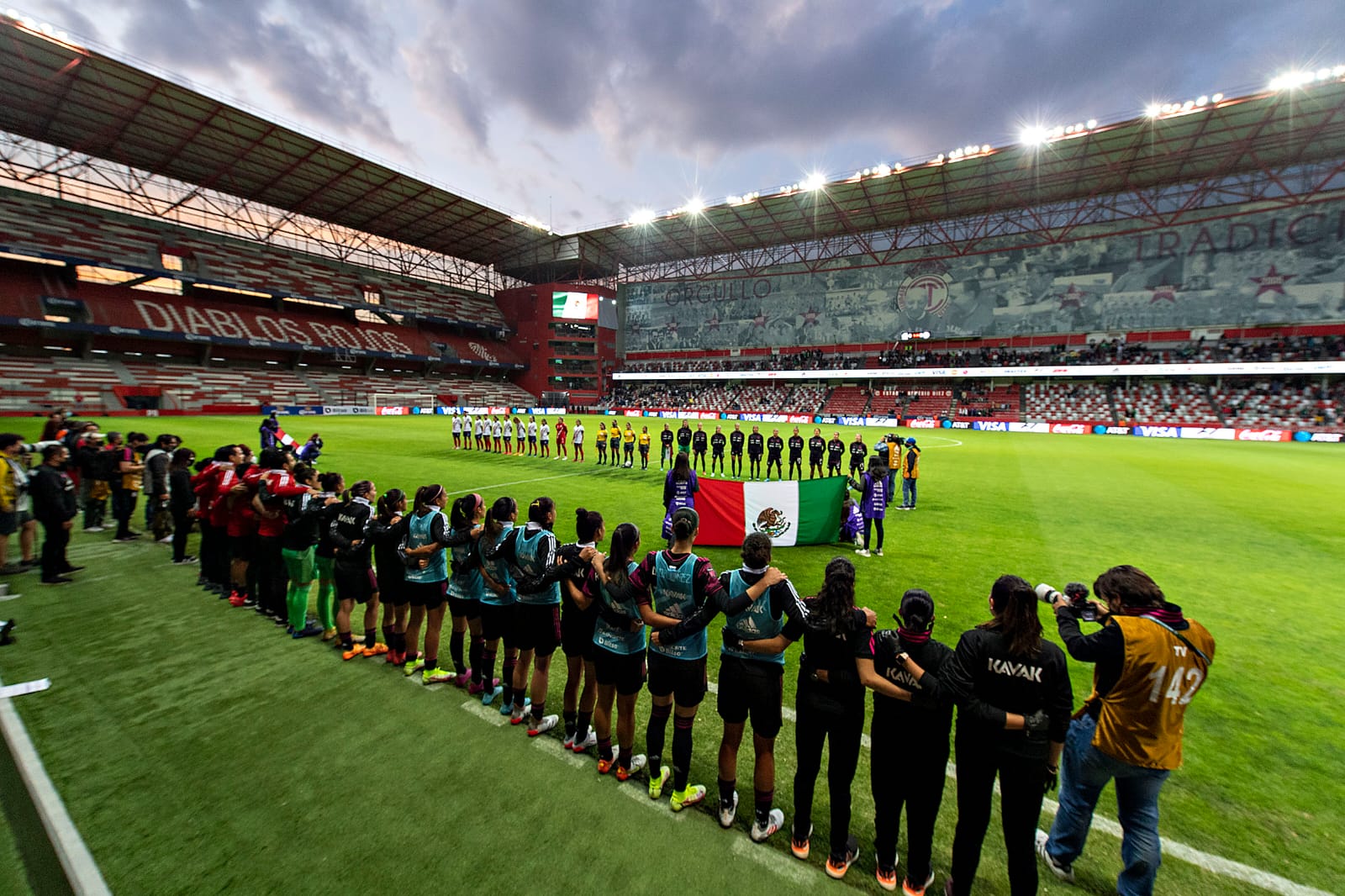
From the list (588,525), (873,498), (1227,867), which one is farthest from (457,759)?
(873,498)

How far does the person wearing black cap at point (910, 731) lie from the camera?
2816mm

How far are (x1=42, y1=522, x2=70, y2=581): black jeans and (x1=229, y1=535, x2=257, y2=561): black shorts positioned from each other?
2.87 m

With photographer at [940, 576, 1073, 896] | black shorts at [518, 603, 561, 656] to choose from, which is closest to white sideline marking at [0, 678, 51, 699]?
black shorts at [518, 603, 561, 656]

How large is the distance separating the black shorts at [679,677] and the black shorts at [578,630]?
0.67 m

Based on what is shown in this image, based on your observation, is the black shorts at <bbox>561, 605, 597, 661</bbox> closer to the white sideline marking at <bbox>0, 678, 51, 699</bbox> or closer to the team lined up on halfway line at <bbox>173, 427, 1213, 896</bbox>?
the team lined up on halfway line at <bbox>173, 427, 1213, 896</bbox>

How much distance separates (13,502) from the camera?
746 cm

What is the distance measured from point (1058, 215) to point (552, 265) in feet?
189

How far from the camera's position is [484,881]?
2.95 metres

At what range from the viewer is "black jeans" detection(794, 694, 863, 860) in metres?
3.06

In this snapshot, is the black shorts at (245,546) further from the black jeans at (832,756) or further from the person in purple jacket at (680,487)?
the black jeans at (832,756)

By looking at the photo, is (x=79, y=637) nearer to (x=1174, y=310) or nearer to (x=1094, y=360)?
(x=1094, y=360)

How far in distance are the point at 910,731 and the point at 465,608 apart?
3971mm

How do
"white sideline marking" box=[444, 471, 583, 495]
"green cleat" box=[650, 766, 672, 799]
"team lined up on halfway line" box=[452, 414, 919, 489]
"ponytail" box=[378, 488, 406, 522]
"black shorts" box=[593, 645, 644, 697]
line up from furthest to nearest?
"team lined up on halfway line" box=[452, 414, 919, 489]
"white sideline marking" box=[444, 471, 583, 495]
"ponytail" box=[378, 488, 406, 522]
"black shorts" box=[593, 645, 644, 697]
"green cleat" box=[650, 766, 672, 799]

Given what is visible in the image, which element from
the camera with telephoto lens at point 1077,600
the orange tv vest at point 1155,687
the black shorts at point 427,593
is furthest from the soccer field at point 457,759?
the camera with telephoto lens at point 1077,600
